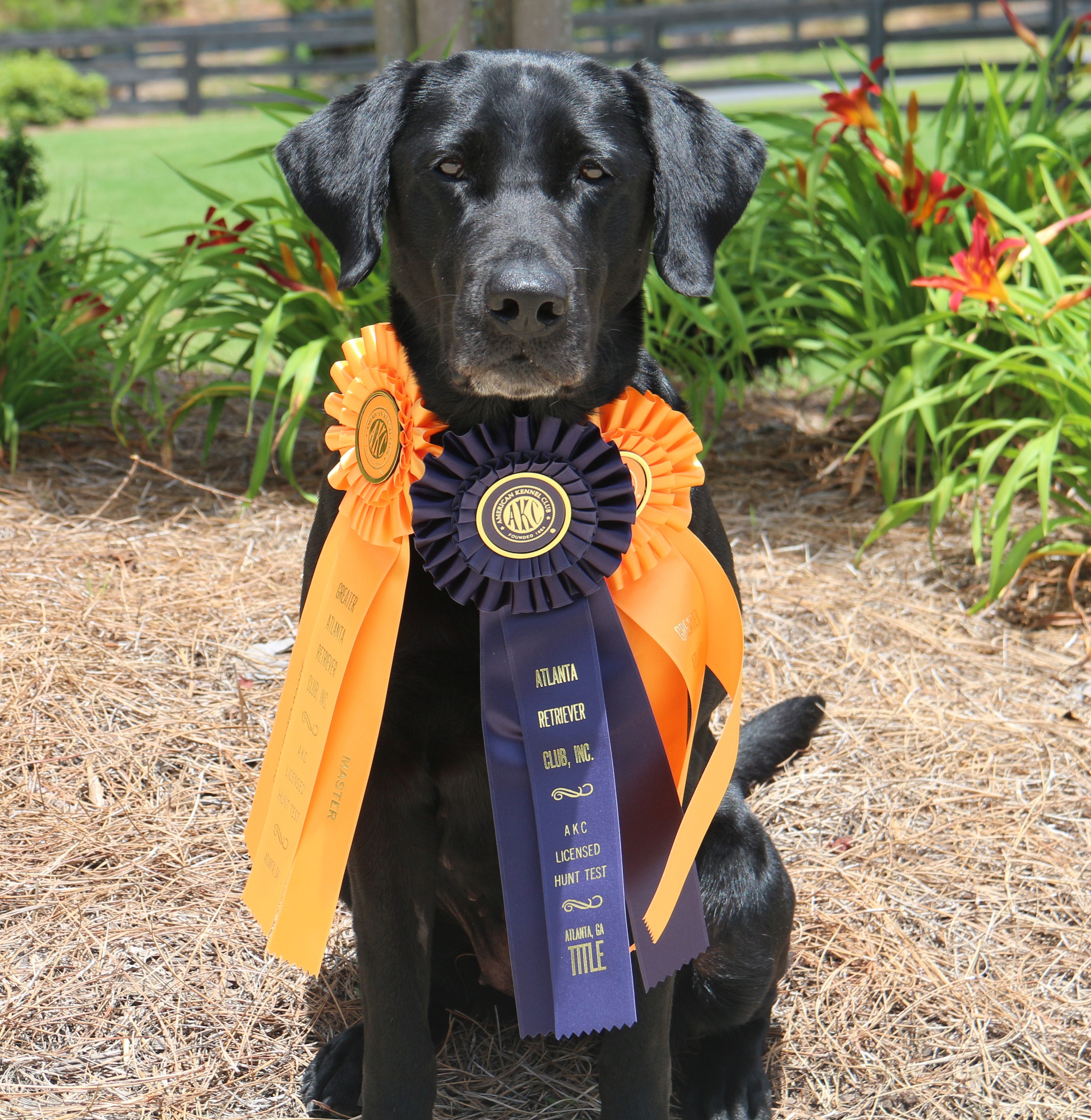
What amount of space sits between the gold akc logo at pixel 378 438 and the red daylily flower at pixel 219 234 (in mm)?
1981

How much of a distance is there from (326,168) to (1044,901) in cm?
175

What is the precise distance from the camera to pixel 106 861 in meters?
2.05

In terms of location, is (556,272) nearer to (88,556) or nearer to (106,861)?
(106,861)

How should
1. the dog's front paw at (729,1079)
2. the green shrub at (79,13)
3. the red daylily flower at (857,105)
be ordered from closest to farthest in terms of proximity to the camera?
the dog's front paw at (729,1079) → the red daylily flower at (857,105) → the green shrub at (79,13)

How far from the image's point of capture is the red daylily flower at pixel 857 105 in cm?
326

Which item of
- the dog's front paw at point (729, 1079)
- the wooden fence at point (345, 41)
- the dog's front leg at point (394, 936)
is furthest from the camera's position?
the wooden fence at point (345, 41)

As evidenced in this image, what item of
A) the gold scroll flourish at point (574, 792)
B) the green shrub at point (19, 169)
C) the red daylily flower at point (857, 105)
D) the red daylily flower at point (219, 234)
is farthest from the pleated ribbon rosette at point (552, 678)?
the green shrub at point (19, 169)

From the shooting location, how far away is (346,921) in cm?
199

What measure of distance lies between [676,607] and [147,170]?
1061 cm

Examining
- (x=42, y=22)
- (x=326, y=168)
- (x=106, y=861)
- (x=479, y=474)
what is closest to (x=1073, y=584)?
(x=479, y=474)

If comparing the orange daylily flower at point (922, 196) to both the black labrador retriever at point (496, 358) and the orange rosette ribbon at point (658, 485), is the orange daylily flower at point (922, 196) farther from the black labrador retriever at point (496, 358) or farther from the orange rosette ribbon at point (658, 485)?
the orange rosette ribbon at point (658, 485)

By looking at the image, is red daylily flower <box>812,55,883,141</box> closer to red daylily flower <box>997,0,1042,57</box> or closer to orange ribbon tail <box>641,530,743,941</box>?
red daylily flower <box>997,0,1042,57</box>

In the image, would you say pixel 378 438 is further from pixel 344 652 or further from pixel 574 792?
pixel 574 792

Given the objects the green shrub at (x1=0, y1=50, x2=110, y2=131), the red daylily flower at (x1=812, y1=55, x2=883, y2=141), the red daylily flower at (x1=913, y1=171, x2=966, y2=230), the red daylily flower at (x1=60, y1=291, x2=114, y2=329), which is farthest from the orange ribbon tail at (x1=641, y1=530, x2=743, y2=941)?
the green shrub at (x1=0, y1=50, x2=110, y2=131)
